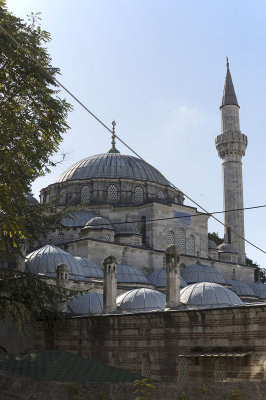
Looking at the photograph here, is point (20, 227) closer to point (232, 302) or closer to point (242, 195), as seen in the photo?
point (232, 302)

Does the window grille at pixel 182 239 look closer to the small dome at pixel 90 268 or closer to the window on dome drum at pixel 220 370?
the small dome at pixel 90 268

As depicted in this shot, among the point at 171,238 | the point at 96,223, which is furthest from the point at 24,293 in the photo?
the point at 171,238

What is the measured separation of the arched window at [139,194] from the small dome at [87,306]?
14105 mm

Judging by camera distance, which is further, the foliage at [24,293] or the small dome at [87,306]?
the small dome at [87,306]

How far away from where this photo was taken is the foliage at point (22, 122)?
1088 cm

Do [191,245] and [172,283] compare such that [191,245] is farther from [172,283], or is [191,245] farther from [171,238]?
[172,283]

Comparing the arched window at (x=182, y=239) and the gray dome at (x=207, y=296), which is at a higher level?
the arched window at (x=182, y=239)

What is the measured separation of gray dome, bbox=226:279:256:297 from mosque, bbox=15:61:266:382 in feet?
0.27

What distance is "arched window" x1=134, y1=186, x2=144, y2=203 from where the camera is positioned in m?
35.9

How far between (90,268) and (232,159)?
52.2ft

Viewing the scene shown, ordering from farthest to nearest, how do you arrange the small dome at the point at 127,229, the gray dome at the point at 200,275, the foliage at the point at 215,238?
the foliage at the point at 215,238, the small dome at the point at 127,229, the gray dome at the point at 200,275

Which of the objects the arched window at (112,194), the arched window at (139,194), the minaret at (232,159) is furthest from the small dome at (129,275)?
the minaret at (232,159)

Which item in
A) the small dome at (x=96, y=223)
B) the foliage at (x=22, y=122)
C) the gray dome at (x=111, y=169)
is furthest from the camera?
the gray dome at (x=111, y=169)

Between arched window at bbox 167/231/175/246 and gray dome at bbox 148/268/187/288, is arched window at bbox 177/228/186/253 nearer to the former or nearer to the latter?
arched window at bbox 167/231/175/246
